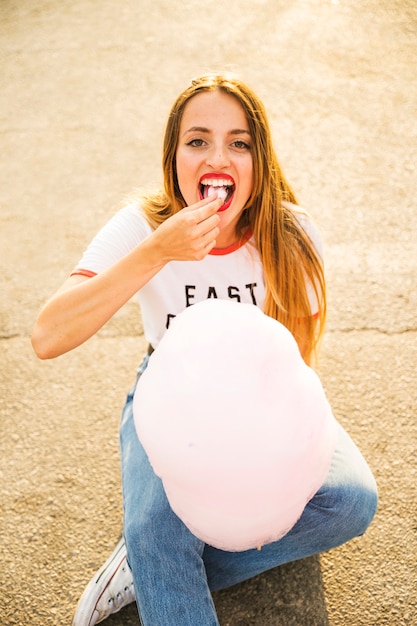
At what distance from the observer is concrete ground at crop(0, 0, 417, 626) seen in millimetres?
1974

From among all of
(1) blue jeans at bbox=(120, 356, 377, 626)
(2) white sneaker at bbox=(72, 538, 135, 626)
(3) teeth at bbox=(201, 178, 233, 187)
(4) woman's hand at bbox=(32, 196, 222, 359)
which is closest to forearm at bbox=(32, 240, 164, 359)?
(4) woman's hand at bbox=(32, 196, 222, 359)

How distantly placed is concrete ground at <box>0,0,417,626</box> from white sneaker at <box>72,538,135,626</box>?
106 millimetres

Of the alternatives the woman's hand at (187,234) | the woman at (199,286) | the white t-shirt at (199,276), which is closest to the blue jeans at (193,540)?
the woman at (199,286)

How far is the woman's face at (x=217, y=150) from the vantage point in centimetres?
169

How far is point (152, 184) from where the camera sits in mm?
3520

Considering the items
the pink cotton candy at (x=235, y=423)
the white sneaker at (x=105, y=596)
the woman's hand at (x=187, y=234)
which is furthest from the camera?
the white sneaker at (x=105, y=596)

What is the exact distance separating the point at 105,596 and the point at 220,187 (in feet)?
4.28

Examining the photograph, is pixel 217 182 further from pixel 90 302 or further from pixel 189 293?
pixel 90 302

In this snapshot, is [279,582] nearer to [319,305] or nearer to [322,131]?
[319,305]

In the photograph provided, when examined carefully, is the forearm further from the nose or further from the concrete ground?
the concrete ground

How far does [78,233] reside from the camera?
3361 mm

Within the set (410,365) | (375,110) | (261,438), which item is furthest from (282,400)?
(375,110)

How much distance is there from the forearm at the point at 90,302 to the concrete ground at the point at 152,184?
2.87 ft

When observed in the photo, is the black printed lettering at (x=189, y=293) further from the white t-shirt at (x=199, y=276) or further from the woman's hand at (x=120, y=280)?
the woman's hand at (x=120, y=280)
